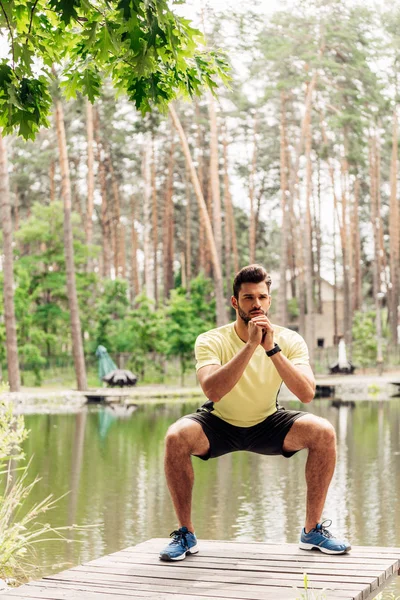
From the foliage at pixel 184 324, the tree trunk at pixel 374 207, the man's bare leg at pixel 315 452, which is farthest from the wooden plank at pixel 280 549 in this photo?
the tree trunk at pixel 374 207

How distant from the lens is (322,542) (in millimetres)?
4883

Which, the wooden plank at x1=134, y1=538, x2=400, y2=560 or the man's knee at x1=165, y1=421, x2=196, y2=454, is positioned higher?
the man's knee at x1=165, y1=421, x2=196, y2=454

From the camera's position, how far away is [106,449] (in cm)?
1631

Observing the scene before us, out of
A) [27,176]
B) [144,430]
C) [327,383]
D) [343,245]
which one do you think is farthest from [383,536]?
[27,176]

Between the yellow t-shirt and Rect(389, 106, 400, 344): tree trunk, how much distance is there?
3689cm

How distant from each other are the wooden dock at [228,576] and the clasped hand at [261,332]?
1.01m

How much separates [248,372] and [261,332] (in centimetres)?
29

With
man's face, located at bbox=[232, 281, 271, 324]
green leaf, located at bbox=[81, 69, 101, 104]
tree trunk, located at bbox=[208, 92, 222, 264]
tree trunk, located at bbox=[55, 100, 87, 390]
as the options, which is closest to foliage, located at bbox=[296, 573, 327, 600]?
man's face, located at bbox=[232, 281, 271, 324]

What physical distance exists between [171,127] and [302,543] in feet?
135

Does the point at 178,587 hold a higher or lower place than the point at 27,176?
lower

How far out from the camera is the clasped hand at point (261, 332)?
15.3 ft

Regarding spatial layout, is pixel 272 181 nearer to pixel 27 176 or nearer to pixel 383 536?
pixel 27 176

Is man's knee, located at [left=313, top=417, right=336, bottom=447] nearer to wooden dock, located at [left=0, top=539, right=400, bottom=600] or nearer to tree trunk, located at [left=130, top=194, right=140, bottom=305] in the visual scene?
wooden dock, located at [left=0, top=539, right=400, bottom=600]

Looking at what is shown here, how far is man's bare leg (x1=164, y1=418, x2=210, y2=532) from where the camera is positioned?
192 inches
